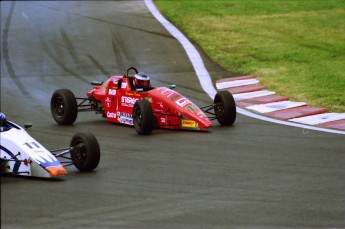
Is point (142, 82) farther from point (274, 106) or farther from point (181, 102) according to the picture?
point (274, 106)

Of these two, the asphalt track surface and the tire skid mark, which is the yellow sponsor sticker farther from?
the tire skid mark

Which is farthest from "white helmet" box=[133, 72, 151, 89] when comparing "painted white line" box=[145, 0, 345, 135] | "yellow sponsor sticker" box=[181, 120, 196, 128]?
"painted white line" box=[145, 0, 345, 135]

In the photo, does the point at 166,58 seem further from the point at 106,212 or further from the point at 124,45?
the point at 106,212

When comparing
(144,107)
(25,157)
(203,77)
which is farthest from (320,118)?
A: (25,157)

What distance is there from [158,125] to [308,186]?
5141mm

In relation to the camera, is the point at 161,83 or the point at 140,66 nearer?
the point at 161,83

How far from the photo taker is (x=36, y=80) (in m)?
23.6

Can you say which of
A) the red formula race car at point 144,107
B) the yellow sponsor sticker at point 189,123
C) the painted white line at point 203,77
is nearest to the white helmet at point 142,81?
the red formula race car at point 144,107

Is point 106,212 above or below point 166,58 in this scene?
below

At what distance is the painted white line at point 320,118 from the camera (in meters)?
17.4

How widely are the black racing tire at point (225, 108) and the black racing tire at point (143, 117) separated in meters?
1.43

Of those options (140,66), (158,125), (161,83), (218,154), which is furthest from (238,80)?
(218,154)

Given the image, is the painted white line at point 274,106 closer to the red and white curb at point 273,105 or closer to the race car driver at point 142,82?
the red and white curb at point 273,105

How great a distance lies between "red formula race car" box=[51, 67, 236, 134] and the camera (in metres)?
16.5
